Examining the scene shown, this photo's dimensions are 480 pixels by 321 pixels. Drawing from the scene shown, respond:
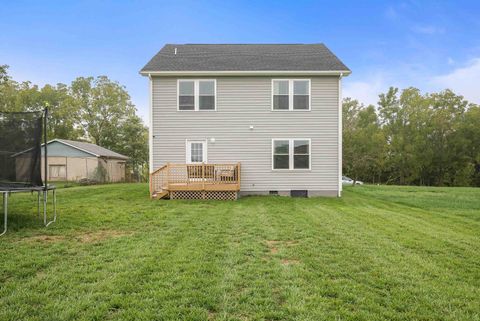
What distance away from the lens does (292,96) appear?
489 inches

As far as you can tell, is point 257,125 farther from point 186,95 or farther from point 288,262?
point 288,262

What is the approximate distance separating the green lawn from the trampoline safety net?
95 cm

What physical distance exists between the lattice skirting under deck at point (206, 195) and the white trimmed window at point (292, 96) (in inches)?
154

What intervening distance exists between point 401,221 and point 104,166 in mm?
20758

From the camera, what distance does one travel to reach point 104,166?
900 inches

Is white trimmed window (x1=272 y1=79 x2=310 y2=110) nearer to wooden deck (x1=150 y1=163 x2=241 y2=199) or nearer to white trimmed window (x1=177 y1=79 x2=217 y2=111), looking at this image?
white trimmed window (x1=177 y1=79 x2=217 y2=111)

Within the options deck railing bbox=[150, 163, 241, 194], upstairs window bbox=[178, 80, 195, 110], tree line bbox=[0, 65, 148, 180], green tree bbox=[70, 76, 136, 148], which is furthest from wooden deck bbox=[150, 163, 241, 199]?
green tree bbox=[70, 76, 136, 148]

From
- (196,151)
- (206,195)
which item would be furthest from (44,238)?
(196,151)

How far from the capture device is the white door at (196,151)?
12.3 metres

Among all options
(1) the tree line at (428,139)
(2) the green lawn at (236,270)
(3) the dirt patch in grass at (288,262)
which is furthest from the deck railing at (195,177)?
(1) the tree line at (428,139)

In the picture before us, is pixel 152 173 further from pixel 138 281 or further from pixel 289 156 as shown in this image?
pixel 138 281

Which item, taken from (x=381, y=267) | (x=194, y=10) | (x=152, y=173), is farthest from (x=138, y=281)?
(x=194, y=10)

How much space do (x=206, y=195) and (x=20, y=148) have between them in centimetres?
616

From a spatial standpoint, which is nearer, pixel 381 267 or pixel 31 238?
pixel 381 267
